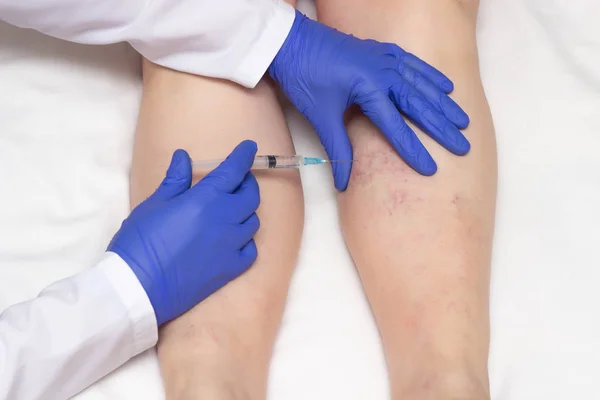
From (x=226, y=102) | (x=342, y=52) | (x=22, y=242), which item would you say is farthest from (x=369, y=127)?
(x=22, y=242)

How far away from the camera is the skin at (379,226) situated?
0.95m

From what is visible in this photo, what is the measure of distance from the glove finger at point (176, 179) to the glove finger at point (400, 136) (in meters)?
0.30

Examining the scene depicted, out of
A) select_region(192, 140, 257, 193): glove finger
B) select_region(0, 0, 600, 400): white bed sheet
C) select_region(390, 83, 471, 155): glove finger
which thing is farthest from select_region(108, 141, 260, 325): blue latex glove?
select_region(390, 83, 471, 155): glove finger

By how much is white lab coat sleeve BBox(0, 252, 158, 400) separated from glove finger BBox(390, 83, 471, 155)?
48 cm

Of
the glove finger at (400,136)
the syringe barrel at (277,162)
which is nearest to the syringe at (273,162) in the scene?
the syringe barrel at (277,162)

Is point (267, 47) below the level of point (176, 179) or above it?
above

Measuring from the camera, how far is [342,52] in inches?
44.0

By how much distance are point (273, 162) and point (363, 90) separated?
18 cm

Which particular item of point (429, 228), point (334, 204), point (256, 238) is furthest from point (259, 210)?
point (429, 228)

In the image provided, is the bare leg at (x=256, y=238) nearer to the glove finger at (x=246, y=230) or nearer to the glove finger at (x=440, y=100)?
the glove finger at (x=246, y=230)

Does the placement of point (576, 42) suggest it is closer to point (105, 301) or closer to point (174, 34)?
point (174, 34)

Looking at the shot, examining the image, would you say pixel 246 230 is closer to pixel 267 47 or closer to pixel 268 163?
pixel 268 163

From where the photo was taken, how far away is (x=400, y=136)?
1.06 metres

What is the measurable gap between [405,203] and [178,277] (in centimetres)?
35
